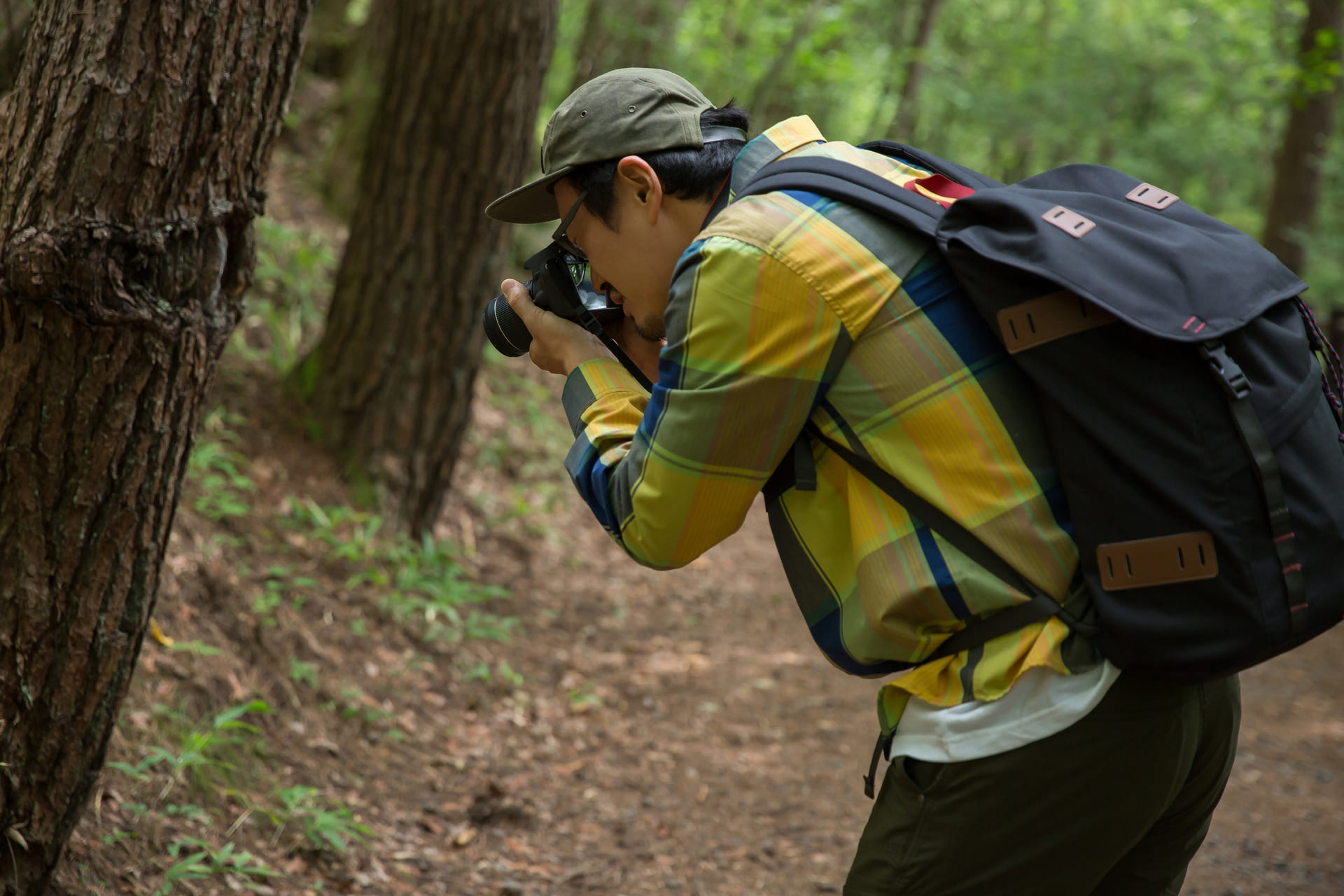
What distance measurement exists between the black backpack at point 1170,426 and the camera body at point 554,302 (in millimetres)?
647

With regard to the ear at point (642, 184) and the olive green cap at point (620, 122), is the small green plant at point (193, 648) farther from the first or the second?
the ear at point (642, 184)

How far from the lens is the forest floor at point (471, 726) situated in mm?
2920

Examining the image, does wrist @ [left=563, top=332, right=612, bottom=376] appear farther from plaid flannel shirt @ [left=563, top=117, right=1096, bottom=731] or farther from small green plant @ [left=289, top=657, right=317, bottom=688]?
small green plant @ [left=289, top=657, right=317, bottom=688]

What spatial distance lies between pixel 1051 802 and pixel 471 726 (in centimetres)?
295

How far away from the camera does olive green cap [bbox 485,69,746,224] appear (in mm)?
Answer: 1620

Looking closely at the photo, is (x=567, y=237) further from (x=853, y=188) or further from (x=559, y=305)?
(x=853, y=188)

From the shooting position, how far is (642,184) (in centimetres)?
164

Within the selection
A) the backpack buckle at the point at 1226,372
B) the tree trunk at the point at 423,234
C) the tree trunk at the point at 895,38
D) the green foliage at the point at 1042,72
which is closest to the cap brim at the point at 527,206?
the backpack buckle at the point at 1226,372

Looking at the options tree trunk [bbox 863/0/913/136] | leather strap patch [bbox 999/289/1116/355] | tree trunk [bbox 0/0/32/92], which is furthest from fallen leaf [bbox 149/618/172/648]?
tree trunk [bbox 863/0/913/136]

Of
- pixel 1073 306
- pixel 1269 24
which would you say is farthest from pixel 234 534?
pixel 1269 24

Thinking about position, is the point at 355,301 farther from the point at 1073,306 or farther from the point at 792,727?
the point at 1073,306

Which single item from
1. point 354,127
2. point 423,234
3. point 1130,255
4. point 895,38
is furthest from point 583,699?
point 895,38

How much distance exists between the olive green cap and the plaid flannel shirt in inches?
11.1

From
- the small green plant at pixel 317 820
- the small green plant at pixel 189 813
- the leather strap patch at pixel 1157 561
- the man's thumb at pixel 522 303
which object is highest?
the man's thumb at pixel 522 303
